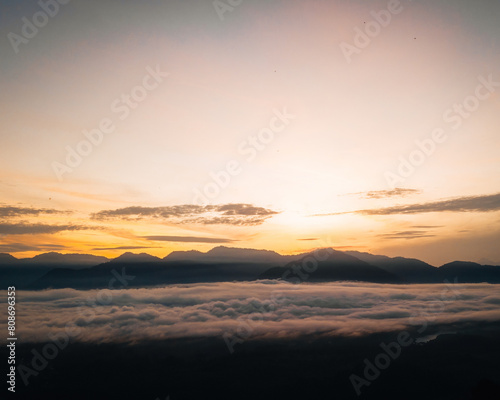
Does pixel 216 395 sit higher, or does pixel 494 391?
pixel 494 391

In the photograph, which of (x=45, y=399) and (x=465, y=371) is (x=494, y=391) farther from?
(x=45, y=399)

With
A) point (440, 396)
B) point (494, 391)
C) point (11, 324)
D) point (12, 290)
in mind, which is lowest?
point (440, 396)

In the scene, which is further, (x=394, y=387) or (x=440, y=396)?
(x=394, y=387)

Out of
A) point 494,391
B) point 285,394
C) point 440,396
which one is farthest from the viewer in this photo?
point 285,394

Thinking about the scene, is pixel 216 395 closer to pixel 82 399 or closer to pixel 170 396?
pixel 170 396

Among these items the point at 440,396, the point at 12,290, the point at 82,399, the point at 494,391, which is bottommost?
the point at 82,399

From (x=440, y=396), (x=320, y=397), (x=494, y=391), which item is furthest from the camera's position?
(x=320, y=397)

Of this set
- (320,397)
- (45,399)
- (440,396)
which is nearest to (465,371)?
(440,396)

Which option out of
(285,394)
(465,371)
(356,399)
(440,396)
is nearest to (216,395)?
(285,394)

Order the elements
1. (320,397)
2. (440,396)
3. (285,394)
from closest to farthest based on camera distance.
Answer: (440,396) → (320,397) → (285,394)
